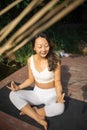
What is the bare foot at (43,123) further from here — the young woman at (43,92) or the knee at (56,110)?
the knee at (56,110)

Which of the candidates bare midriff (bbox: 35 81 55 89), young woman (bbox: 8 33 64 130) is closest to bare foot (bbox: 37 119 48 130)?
young woman (bbox: 8 33 64 130)

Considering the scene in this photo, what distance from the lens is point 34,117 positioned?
315 cm

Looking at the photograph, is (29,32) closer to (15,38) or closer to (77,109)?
(15,38)

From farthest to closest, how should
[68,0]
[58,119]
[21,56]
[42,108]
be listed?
1. [21,56]
2. [42,108]
3. [58,119]
4. [68,0]

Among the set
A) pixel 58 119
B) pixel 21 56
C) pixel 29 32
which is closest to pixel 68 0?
pixel 29 32

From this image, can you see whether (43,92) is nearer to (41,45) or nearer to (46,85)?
(46,85)

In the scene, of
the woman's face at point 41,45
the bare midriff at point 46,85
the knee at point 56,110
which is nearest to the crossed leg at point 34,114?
the knee at point 56,110

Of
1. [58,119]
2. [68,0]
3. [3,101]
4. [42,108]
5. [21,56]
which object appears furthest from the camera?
[21,56]

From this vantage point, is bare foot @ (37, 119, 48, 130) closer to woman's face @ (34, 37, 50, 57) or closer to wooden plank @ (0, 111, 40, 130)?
wooden plank @ (0, 111, 40, 130)

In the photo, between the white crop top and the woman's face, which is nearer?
the woman's face

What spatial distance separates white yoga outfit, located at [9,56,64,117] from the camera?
3.21 metres

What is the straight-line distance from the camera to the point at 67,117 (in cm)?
313

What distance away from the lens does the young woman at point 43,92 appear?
10.3ft

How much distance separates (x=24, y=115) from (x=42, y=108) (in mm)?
261
